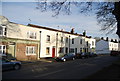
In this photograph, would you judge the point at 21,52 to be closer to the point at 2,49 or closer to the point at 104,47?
the point at 2,49

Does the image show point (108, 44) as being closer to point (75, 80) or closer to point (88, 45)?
point (88, 45)

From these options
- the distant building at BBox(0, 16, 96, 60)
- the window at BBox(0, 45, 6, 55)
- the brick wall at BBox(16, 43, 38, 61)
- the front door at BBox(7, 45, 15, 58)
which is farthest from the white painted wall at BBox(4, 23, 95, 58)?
the window at BBox(0, 45, 6, 55)

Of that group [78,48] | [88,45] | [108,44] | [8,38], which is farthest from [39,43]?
[108,44]

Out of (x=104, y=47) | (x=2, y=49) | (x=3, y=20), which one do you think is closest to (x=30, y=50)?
(x=2, y=49)

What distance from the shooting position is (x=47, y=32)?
1350 inches

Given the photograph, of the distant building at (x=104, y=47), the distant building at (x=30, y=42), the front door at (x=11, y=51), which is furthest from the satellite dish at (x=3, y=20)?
the distant building at (x=104, y=47)

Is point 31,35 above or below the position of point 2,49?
above

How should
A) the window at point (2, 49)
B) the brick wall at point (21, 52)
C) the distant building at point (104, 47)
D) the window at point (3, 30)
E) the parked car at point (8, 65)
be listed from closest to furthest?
the parked car at point (8, 65), the window at point (2, 49), the window at point (3, 30), the brick wall at point (21, 52), the distant building at point (104, 47)

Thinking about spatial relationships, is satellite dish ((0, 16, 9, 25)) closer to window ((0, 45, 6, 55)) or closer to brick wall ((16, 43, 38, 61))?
window ((0, 45, 6, 55))

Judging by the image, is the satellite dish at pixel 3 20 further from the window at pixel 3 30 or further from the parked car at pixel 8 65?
the parked car at pixel 8 65

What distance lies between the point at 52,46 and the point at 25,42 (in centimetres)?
897

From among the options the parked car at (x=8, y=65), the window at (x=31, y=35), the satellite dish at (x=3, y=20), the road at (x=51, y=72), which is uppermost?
the satellite dish at (x=3, y=20)

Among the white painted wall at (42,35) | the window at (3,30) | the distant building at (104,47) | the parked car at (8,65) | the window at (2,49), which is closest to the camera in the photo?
the parked car at (8,65)

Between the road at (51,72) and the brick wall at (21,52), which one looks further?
the brick wall at (21,52)
